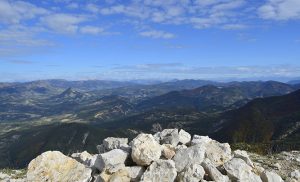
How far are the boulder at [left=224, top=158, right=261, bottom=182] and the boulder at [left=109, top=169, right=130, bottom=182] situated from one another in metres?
8.98

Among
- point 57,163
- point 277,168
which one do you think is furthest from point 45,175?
point 277,168

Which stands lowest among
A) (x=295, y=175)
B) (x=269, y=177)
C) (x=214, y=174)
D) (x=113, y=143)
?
(x=295, y=175)

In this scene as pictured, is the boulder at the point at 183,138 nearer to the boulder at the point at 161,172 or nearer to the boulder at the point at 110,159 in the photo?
the boulder at the point at 110,159

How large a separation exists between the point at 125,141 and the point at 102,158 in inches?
431

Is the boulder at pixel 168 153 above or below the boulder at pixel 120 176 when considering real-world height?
above

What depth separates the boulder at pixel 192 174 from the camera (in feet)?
106

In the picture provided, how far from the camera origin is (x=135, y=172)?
34750 millimetres

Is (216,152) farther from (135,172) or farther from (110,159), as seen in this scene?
(110,159)

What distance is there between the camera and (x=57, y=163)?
36.3m

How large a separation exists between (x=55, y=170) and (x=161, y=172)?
10.0 meters

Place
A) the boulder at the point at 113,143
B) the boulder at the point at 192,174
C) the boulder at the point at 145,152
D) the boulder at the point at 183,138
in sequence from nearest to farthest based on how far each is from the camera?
the boulder at the point at 192,174
the boulder at the point at 145,152
the boulder at the point at 183,138
the boulder at the point at 113,143

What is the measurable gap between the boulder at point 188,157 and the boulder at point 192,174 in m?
2.00

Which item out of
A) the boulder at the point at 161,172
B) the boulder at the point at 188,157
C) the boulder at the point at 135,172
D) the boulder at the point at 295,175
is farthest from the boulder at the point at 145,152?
the boulder at the point at 295,175

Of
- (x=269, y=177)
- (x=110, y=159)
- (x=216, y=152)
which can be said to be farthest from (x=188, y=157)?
(x=269, y=177)
